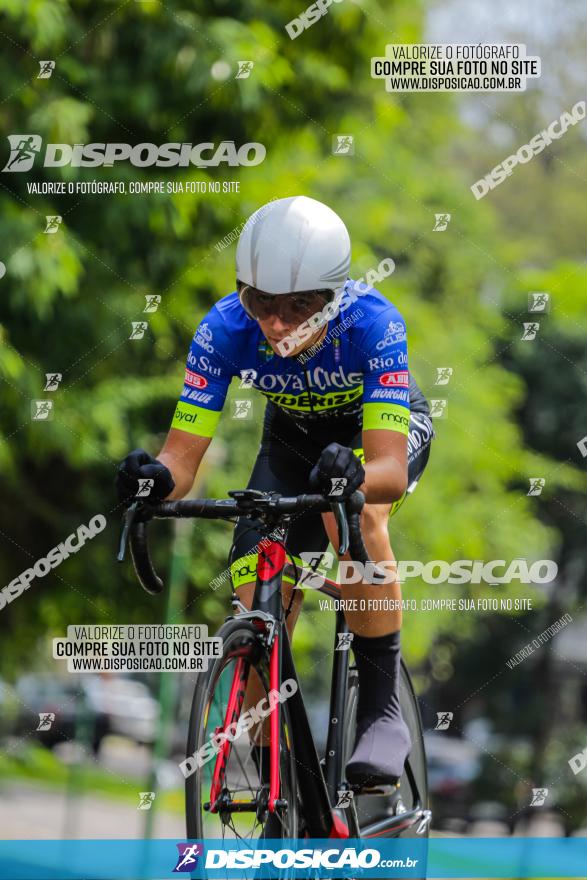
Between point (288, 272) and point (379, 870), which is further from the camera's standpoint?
point (379, 870)

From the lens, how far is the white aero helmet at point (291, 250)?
3.31 metres

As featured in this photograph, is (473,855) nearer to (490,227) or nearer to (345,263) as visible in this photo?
(345,263)

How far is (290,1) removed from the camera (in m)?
7.81

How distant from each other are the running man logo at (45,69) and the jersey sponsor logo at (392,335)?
155 inches

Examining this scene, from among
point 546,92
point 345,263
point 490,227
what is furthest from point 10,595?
point 546,92

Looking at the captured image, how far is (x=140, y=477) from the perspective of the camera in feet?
10.5

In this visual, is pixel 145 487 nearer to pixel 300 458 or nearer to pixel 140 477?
pixel 140 477

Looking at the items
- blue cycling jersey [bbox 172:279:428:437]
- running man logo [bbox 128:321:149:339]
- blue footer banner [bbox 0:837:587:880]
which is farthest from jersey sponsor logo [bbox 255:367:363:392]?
running man logo [bbox 128:321:149:339]

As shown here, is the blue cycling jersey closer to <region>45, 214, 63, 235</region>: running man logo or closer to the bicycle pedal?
the bicycle pedal

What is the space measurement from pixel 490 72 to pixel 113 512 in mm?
4107

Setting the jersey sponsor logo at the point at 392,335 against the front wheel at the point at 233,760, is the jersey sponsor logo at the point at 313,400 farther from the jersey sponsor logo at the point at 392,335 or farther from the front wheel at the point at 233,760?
the front wheel at the point at 233,760

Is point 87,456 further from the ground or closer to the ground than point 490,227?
closer to the ground

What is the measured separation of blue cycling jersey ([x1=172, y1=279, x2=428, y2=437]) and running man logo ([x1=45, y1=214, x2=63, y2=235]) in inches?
119

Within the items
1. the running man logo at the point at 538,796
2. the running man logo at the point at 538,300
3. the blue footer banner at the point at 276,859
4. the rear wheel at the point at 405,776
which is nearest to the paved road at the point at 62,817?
the blue footer banner at the point at 276,859
